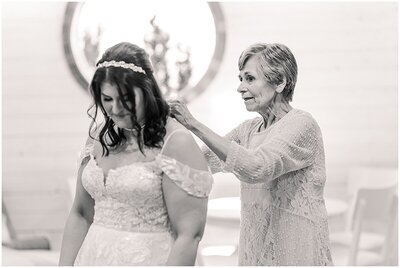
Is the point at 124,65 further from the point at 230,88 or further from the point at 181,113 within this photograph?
the point at 230,88

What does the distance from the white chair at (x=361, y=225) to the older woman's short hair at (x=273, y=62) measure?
162cm

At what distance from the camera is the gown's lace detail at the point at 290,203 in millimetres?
1907

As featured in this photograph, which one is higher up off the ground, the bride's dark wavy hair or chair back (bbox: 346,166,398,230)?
the bride's dark wavy hair

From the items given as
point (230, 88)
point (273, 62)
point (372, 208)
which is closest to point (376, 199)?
point (372, 208)

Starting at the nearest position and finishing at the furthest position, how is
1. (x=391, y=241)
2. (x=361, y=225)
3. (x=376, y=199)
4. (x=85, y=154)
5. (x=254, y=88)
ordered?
(x=85, y=154) < (x=254, y=88) < (x=361, y=225) < (x=376, y=199) < (x=391, y=241)

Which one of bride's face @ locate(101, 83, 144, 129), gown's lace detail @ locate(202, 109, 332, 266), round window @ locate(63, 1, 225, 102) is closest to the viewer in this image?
bride's face @ locate(101, 83, 144, 129)

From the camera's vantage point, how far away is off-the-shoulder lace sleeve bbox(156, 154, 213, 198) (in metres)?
1.55

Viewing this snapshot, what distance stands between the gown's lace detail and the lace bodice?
336 mm

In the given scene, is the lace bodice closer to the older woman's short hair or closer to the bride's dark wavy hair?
the bride's dark wavy hair

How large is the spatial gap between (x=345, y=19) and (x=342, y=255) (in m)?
1.90

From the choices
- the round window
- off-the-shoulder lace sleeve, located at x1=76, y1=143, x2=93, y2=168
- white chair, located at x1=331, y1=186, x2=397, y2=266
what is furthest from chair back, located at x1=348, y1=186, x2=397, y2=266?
off-the-shoulder lace sleeve, located at x1=76, y1=143, x2=93, y2=168

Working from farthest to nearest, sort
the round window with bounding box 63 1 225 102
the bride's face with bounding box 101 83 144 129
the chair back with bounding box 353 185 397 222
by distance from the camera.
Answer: the round window with bounding box 63 1 225 102
the chair back with bounding box 353 185 397 222
the bride's face with bounding box 101 83 144 129

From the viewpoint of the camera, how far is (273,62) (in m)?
1.97

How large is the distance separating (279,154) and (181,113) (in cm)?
32
